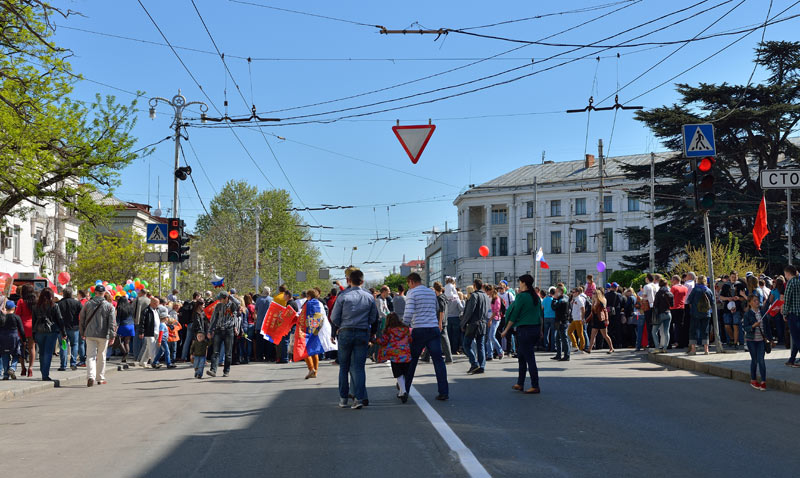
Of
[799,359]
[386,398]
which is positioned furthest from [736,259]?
[386,398]

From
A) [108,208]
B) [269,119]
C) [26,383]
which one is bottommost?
[26,383]

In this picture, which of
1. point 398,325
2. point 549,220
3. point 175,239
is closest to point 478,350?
point 398,325

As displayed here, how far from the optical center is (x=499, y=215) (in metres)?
92.8

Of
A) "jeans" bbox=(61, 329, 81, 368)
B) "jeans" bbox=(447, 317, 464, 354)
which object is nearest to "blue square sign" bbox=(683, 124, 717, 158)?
"jeans" bbox=(447, 317, 464, 354)

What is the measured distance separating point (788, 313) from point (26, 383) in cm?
1406

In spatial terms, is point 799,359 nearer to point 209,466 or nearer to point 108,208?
point 209,466

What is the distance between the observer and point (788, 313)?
14844 mm

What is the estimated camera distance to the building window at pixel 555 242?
8656cm

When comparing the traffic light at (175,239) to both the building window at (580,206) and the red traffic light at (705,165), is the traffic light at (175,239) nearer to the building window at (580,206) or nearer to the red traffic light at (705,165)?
the red traffic light at (705,165)

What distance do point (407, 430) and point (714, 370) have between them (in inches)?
370

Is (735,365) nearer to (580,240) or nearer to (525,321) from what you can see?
(525,321)

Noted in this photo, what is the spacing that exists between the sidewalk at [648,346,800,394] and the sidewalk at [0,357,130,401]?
12.4m

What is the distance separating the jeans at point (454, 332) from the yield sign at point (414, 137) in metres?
6.70

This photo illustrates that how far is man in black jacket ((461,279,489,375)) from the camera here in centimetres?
1688
